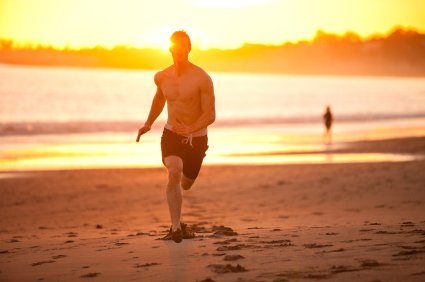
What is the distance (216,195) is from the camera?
14461 millimetres

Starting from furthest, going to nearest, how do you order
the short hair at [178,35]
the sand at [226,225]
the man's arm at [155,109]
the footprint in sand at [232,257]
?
1. the man's arm at [155,109]
2. the short hair at [178,35]
3. the footprint in sand at [232,257]
4. the sand at [226,225]

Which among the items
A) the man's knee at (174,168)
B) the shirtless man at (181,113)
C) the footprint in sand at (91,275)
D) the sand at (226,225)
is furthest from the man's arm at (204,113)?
the footprint in sand at (91,275)

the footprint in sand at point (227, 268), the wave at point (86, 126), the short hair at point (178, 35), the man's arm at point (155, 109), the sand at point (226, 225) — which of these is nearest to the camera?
the footprint in sand at point (227, 268)

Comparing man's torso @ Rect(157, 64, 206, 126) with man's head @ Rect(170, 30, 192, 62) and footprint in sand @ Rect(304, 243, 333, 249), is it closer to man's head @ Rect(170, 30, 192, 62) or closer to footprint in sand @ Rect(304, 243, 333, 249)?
man's head @ Rect(170, 30, 192, 62)

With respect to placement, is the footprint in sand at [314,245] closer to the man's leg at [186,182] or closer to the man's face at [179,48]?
the man's leg at [186,182]

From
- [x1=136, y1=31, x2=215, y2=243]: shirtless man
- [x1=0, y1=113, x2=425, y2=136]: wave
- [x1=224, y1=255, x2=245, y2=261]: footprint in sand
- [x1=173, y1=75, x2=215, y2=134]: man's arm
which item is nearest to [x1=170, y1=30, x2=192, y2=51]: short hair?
[x1=136, y1=31, x2=215, y2=243]: shirtless man

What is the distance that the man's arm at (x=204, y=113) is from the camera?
7461 millimetres

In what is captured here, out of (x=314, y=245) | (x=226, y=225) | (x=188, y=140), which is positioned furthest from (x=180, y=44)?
(x=226, y=225)

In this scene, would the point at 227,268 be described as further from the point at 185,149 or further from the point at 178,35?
the point at 178,35

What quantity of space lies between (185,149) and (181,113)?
0.37 meters

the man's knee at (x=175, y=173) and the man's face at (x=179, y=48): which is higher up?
the man's face at (x=179, y=48)

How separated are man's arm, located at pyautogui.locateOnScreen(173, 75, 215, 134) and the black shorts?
8 cm

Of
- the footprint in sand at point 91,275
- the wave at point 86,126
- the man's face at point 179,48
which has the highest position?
the wave at point 86,126

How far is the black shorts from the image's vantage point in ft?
Answer: 24.7
